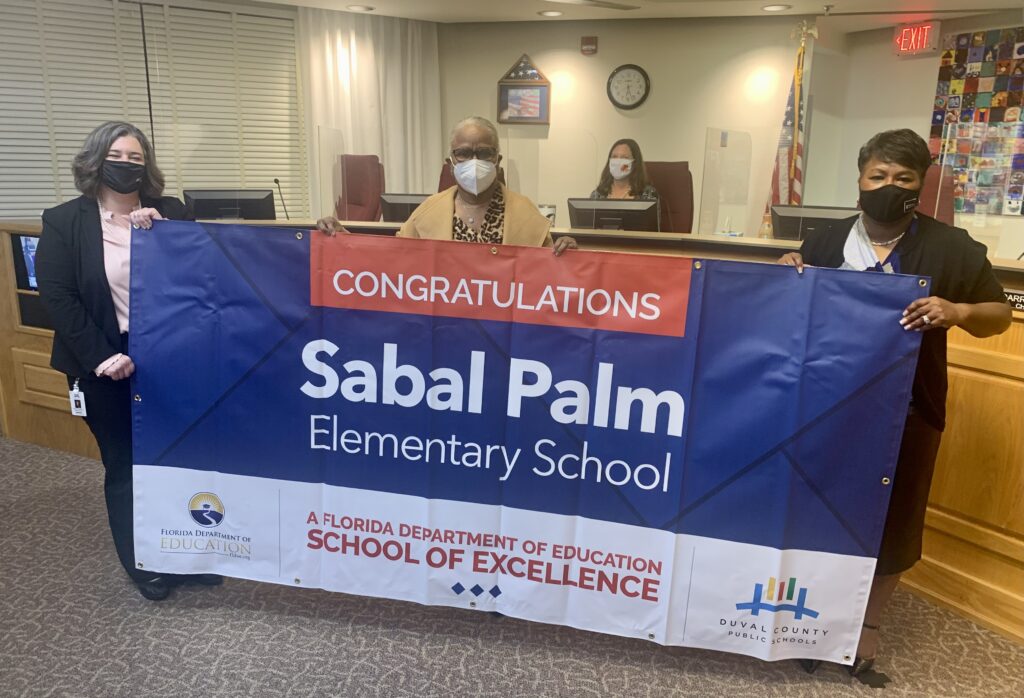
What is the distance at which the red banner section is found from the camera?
183 centimetres

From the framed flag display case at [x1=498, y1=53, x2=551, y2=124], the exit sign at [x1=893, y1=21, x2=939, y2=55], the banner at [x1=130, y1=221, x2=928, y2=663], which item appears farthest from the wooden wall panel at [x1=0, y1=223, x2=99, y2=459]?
the exit sign at [x1=893, y1=21, x2=939, y2=55]

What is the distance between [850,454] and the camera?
178 centimetres

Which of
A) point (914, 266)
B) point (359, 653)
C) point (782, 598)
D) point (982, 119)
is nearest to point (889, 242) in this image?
point (914, 266)

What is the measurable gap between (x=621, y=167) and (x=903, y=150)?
3585 millimetres

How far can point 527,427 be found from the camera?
1.94 meters

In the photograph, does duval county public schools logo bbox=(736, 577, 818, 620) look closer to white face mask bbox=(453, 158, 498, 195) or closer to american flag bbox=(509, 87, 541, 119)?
white face mask bbox=(453, 158, 498, 195)

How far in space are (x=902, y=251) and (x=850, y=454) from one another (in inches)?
22.5

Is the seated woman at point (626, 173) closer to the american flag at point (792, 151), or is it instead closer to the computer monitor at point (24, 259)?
the american flag at point (792, 151)

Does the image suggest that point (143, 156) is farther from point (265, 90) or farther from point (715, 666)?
point (265, 90)

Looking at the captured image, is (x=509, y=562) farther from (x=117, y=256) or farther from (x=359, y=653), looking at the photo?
(x=117, y=256)

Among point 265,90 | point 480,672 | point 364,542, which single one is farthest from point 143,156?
point 265,90

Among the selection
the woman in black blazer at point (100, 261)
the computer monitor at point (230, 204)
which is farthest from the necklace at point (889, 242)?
the computer monitor at point (230, 204)

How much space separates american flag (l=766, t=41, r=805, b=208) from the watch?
53.7 inches

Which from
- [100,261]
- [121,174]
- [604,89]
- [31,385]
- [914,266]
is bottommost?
[31,385]
